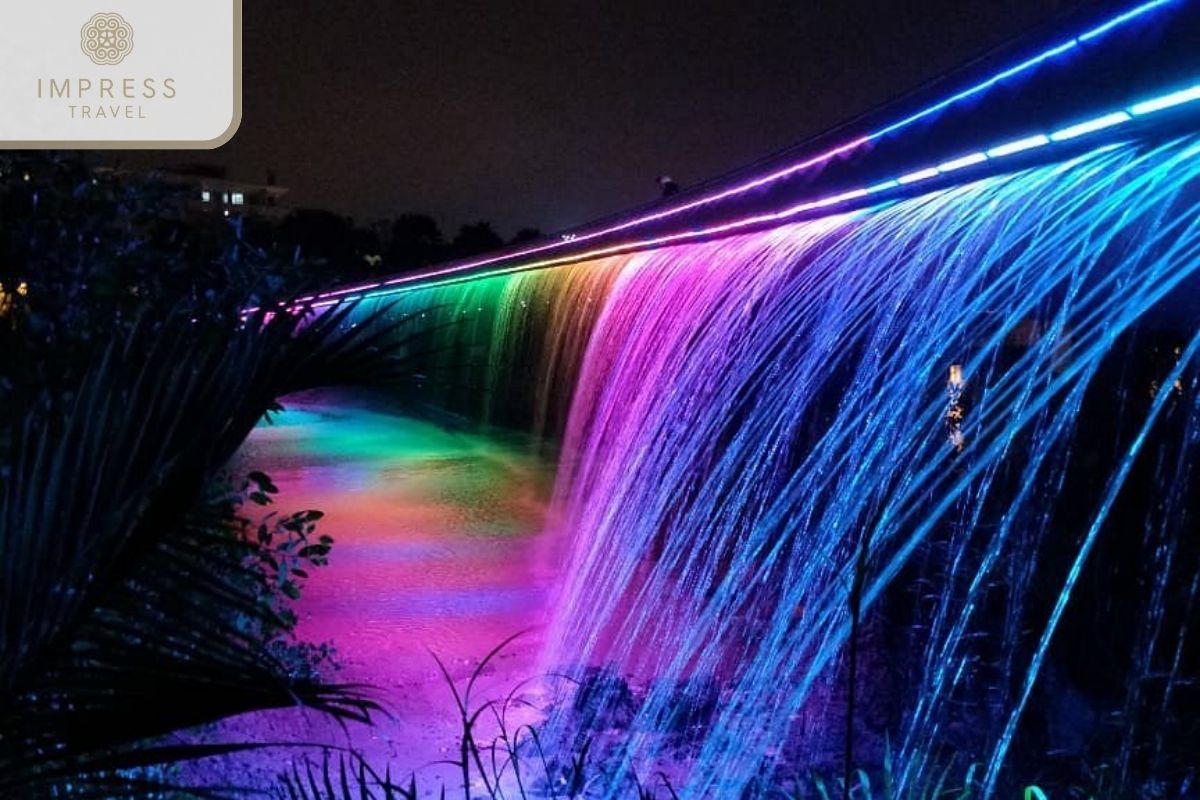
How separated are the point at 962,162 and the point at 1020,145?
0.64 metres

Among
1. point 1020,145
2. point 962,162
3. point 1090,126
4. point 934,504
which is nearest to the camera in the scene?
point 1090,126

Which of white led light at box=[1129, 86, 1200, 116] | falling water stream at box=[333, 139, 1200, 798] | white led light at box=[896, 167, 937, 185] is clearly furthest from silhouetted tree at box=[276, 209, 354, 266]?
white led light at box=[1129, 86, 1200, 116]

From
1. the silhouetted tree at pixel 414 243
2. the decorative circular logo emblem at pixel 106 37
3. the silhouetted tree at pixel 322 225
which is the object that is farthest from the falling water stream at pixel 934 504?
the silhouetted tree at pixel 322 225

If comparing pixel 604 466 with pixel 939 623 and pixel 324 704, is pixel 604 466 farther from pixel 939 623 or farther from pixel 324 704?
pixel 324 704

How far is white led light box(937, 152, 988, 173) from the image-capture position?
4727 mm

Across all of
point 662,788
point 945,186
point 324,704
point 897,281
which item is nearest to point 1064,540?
point 897,281

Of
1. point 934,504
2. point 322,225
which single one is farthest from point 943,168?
point 322,225

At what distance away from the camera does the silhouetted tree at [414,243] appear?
59.4m

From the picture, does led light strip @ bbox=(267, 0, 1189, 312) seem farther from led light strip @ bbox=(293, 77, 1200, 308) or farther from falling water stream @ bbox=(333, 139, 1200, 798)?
falling water stream @ bbox=(333, 139, 1200, 798)

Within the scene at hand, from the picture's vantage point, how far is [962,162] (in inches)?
195

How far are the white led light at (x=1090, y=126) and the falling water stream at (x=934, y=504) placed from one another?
0.30 meters

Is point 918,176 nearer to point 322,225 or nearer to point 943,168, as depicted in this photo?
point 943,168

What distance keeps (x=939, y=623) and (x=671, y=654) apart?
1.78 meters

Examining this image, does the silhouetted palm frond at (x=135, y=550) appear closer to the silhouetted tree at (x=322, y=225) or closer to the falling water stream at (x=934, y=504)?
the falling water stream at (x=934, y=504)
